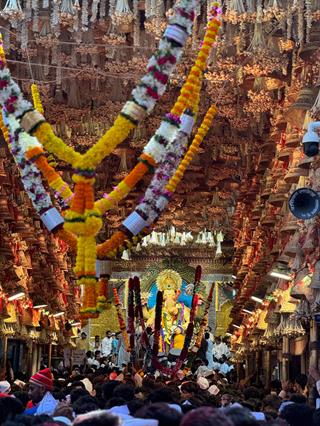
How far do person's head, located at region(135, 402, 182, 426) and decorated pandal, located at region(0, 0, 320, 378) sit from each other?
18.5ft

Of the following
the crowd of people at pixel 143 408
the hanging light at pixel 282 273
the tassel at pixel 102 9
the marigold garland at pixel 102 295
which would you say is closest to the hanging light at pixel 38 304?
the hanging light at pixel 282 273

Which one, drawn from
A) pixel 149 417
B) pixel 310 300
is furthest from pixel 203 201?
pixel 149 417

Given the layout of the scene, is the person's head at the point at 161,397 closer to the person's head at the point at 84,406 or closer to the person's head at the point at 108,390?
the person's head at the point at 84,406

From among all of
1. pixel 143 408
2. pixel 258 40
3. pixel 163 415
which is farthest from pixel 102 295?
pixel 163 415

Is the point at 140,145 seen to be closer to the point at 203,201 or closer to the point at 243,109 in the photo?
the point at 243,109

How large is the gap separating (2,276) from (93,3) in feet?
37.4

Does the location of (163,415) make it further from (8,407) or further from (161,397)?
(161,397)

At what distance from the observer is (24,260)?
1216 inches

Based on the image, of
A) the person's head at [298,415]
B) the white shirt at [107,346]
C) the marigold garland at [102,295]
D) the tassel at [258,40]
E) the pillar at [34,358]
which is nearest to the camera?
the person's head at [298,415]

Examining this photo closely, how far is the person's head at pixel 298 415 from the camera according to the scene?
379 inches

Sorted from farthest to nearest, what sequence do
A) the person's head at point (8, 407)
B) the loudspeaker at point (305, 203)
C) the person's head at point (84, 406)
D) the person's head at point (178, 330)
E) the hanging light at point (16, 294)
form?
the person's head at point (178, 330) → the hanging light at point (16, 294) → the loudspeaker at point (305, 203) → the person's head at point (84, 406) → the person's head at point (8, 407)

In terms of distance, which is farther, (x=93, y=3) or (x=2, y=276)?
(x=2, y=276)

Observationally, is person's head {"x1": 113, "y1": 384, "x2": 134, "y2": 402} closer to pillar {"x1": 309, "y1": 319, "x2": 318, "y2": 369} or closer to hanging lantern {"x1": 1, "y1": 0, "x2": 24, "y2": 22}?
pillar {"x1": 309, "y1": 319, "x2": 318, "y2": 369}

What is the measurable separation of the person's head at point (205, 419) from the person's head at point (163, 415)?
183 centimetres
